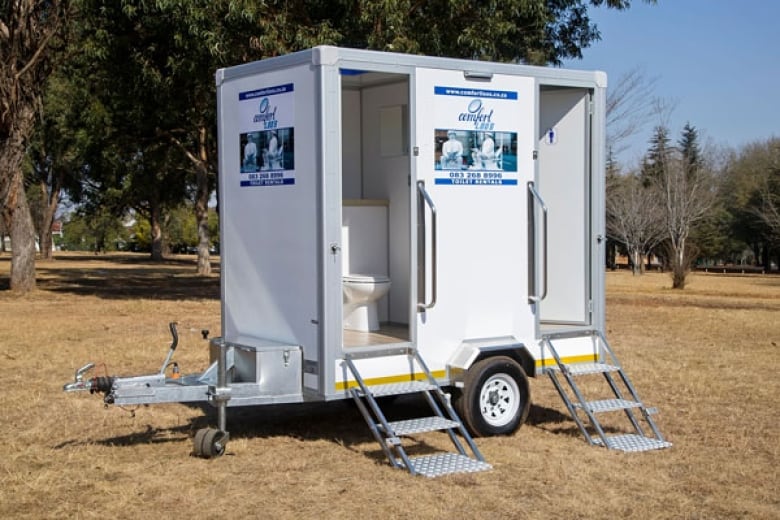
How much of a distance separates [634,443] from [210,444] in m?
3.35

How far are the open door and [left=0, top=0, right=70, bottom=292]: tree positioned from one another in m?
15.0

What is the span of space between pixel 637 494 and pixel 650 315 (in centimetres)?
1316

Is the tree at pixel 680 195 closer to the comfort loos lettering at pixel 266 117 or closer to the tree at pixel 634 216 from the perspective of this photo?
the tree at pixel 634 216

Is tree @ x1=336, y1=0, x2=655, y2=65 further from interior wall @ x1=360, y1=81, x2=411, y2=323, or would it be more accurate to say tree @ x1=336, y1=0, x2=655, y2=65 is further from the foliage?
the foliage

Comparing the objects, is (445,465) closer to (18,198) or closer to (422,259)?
(422,259)

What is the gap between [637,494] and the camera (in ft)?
22.0

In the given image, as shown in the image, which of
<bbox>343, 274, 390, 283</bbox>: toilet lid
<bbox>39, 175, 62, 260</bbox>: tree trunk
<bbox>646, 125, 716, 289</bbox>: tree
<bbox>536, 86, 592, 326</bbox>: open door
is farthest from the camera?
<bbox>39, 175, 62, 260</bbox>: tree trunk

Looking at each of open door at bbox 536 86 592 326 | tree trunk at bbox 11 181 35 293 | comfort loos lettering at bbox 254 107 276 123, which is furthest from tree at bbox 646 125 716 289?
comfort loos lettering at bbox 254 107 276 123

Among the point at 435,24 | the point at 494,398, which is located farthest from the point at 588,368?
the point at 435,24

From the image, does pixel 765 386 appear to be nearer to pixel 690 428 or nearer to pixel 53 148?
pixel 690 428

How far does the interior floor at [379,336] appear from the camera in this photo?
8.04m

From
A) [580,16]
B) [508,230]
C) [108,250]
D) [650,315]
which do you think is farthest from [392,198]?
[108,250]

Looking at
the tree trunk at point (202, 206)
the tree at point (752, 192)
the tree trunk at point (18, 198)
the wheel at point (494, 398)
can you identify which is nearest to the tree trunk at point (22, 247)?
the tree trunk at point (18, 198)

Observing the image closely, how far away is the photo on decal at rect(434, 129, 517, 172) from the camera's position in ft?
26.7
